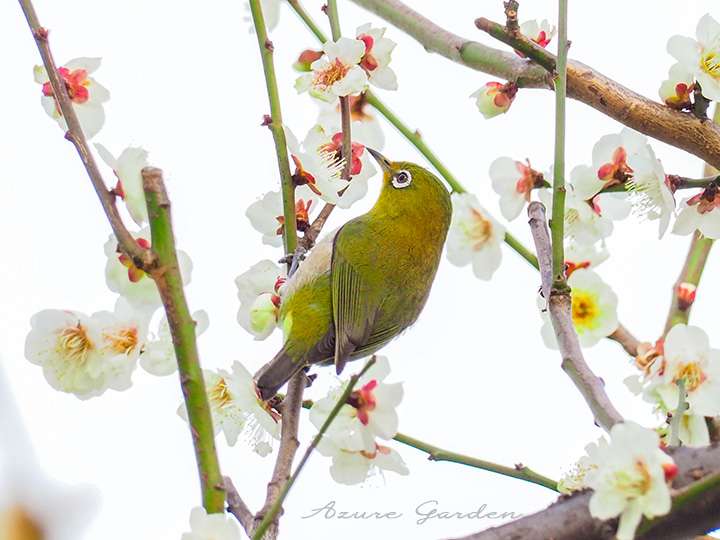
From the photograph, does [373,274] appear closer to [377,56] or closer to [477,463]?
[377,56]

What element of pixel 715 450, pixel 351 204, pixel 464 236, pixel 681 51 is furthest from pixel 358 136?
pixel 715 450

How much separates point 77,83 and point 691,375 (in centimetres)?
155

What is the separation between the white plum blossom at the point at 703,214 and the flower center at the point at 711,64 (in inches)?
10.8

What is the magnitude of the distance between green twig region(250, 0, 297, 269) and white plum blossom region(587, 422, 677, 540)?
983mm

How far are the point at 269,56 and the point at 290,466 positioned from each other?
868mm

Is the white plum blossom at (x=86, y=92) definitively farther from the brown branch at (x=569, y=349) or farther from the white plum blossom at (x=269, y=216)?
the brown branch at (x=569, y=349)

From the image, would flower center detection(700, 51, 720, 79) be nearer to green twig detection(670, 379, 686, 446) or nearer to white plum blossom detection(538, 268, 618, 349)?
white plum blossom detection(538, 268, 618, 349)

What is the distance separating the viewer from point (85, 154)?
4.91 feet

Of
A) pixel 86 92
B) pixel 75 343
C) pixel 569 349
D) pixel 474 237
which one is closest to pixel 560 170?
pixel 569 349

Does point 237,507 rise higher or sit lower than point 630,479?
higher

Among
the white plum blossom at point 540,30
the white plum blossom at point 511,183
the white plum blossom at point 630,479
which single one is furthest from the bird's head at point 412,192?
the white plum blossom at point 630,479

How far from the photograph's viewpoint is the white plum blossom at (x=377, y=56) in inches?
107

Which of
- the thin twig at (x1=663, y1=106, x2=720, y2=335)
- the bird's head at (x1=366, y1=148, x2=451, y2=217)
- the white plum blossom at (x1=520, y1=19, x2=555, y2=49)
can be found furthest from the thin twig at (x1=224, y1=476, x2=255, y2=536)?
the bird's head at (x1=366, y1=148, x2=451, y2=217)

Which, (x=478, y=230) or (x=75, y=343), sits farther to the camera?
(x=478, y=230)
